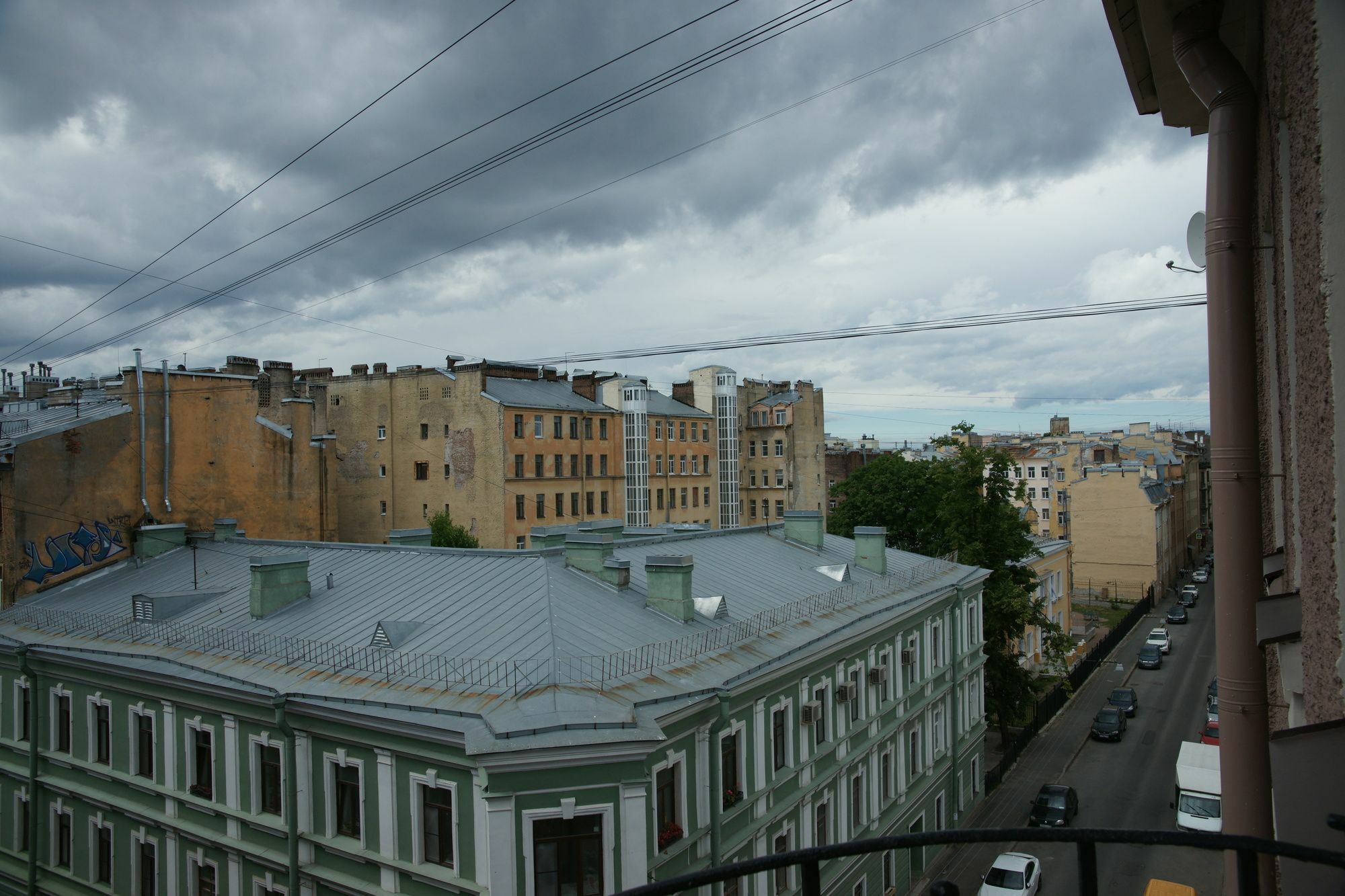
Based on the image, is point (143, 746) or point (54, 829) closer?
point (143, 746)

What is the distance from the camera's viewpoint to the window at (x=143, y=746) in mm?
17000

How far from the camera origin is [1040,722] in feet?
124

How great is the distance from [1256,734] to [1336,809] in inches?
65.6

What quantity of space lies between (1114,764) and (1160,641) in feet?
63.7

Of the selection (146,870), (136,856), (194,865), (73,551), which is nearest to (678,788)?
(194,865)

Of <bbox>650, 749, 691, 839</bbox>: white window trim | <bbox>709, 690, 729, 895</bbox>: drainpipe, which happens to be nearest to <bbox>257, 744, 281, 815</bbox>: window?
<bbox>650, 749, 691, 839</bbox>: white window trim

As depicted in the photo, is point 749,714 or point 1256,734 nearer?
point 1256,734

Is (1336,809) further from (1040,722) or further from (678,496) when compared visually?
(678,496)

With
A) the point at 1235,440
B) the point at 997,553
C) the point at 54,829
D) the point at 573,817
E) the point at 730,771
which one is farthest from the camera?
the point at 997,553

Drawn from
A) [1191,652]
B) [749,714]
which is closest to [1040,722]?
[1191,652]

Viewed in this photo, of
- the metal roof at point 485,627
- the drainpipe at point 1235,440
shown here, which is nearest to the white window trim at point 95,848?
the metal roof at point 485,627

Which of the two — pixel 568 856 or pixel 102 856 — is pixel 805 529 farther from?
pixel 102 856

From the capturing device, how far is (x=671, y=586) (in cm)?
1703

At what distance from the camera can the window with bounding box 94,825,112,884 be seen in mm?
17922
